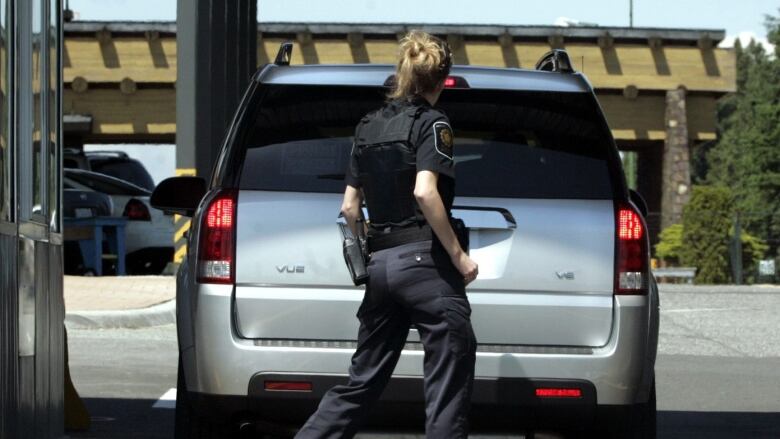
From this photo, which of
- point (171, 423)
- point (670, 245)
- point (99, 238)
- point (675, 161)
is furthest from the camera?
point (675, 161)

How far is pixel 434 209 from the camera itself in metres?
5.66

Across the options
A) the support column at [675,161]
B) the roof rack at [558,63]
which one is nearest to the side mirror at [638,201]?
the roof rack at [558,63]

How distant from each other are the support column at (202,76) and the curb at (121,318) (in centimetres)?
350

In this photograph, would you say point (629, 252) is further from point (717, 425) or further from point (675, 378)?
point (675, 378)

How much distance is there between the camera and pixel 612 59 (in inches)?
1721

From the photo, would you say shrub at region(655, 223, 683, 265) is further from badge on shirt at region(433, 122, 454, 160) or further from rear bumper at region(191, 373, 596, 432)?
badge on shirt at region(433, 122, 454, 160)

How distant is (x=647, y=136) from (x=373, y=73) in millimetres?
38838

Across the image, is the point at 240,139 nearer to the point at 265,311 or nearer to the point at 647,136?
the point at 265,311

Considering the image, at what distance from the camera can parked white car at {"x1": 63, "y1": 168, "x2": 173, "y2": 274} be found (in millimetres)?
23797

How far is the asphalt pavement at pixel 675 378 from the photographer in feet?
30.7

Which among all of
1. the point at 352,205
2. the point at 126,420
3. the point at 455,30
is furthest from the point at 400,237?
the point at 455,30

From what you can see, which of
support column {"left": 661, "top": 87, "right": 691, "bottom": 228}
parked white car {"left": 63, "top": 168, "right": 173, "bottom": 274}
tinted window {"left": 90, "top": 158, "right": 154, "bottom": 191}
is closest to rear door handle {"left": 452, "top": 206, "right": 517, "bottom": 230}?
parked white car {"left": 63, "top": 168, "right": 173, "bottom": 274}

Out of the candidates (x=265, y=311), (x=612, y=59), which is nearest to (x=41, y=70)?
(x=265, y=311)

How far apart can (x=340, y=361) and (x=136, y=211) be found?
1819cm
